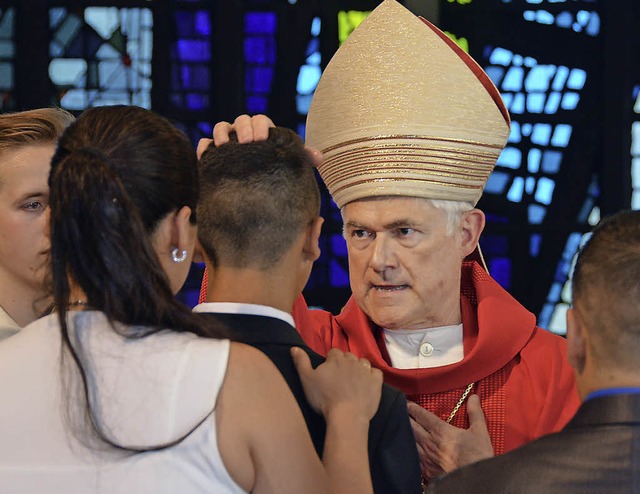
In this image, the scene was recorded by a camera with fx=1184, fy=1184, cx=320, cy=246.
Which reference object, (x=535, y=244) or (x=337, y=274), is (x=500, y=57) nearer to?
(x=535, y=244)

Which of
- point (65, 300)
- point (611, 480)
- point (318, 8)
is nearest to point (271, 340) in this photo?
point (65, 300)

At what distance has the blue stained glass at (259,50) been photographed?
22.4 feet

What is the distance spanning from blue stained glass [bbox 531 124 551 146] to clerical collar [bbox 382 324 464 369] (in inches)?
140

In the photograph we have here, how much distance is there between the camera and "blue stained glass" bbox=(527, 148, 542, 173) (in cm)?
684

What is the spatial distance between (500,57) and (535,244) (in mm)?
1099

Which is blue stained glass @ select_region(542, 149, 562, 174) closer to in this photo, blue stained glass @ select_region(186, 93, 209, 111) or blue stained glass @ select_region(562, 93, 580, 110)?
blue stained glass @ select_region(562, 93, 580, 110)

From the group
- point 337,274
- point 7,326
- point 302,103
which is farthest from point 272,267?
point 302,103

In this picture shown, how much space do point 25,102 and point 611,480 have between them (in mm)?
5351

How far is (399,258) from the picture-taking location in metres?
3.35

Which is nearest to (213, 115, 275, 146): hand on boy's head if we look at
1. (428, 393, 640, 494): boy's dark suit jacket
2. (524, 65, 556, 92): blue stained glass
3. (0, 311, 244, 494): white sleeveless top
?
(0, 311, 244, 494): white sleeveless top

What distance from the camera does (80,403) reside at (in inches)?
79.8

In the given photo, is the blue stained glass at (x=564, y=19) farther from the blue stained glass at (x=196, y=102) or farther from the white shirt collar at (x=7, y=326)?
the white shirt collar at (x=7, y=326)

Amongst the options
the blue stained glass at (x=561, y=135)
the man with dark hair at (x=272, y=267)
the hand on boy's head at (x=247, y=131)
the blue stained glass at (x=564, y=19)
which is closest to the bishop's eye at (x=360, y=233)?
the hand on boy's head at (x=247, y=131)

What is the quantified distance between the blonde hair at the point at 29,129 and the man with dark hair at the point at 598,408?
154 centimetres
